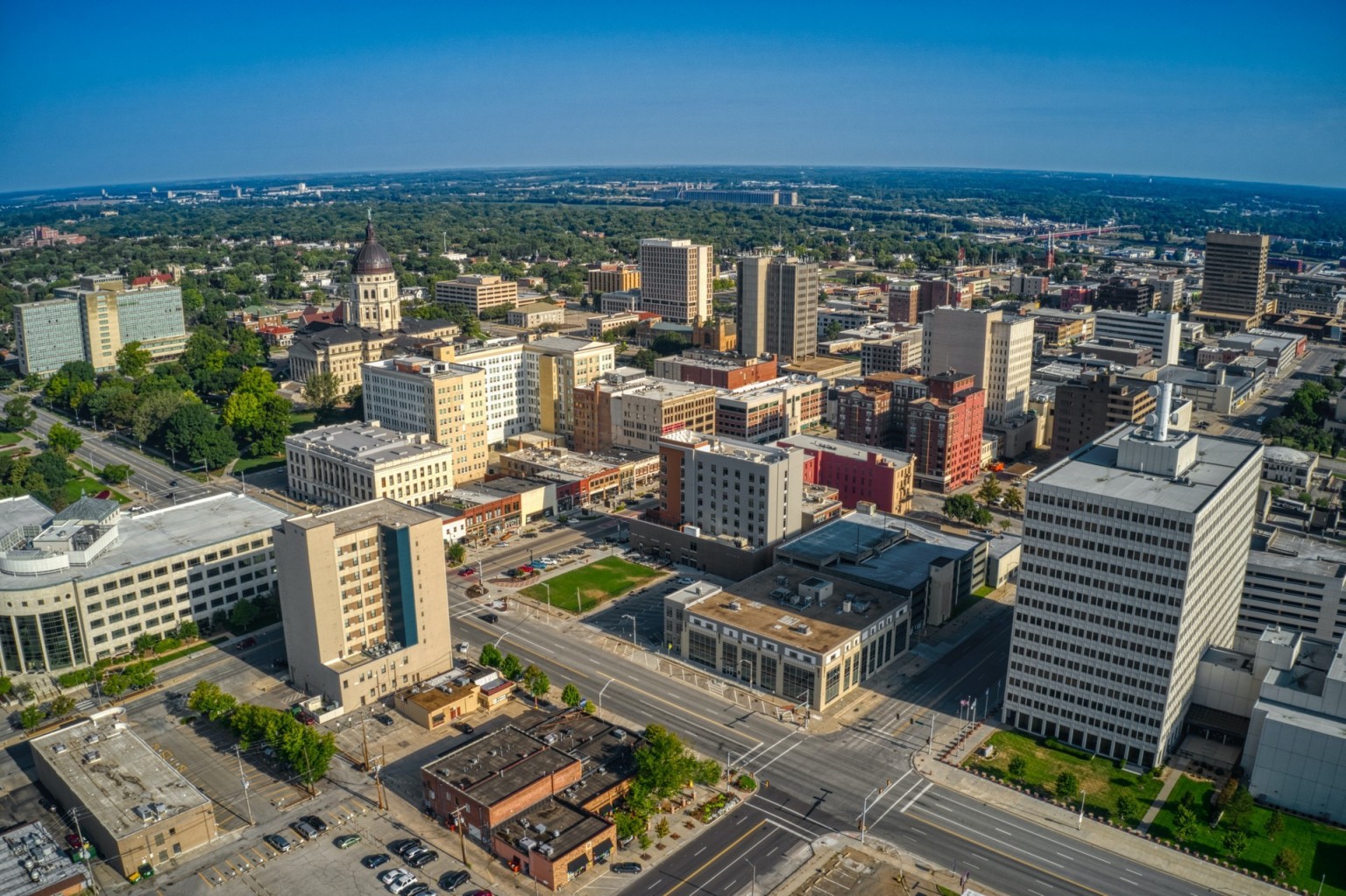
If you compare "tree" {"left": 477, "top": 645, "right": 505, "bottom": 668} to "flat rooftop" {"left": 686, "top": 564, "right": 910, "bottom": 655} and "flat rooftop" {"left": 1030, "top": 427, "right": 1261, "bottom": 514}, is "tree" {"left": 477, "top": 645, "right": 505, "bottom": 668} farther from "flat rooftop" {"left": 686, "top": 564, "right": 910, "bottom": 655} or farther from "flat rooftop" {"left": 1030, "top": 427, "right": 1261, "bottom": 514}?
"flat rooftop" {"left": 1030, "top": 427, "right": 1261, "bottom": 514}

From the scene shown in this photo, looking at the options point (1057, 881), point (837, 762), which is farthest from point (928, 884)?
point (837, 762)

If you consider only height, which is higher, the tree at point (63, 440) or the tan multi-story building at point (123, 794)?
the tree at point (63, 440)

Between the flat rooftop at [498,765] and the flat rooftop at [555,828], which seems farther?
the flat rooftop at [498,765]

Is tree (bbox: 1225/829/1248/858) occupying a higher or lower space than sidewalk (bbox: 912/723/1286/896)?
higher

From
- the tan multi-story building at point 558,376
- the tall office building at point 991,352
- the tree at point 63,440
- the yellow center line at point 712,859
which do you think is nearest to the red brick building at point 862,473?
the tall office building at point 991,352

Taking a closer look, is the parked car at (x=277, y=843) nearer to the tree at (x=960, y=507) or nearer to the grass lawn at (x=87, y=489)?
the grass lawn at (x=87, y=489)

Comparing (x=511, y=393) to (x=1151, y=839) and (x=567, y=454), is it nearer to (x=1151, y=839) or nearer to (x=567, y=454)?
(x=567, y=454)

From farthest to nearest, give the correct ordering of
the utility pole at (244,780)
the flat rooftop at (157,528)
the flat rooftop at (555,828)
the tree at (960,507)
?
the tree at (960,507), the flat rooftop at (157,528), the utility pole at (244,780), the flat rooftop at (555,828)

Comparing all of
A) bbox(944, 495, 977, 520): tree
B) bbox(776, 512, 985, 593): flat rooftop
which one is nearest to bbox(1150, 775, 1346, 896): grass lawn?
bbox(776, 512, 985, 593): flat rooftop
